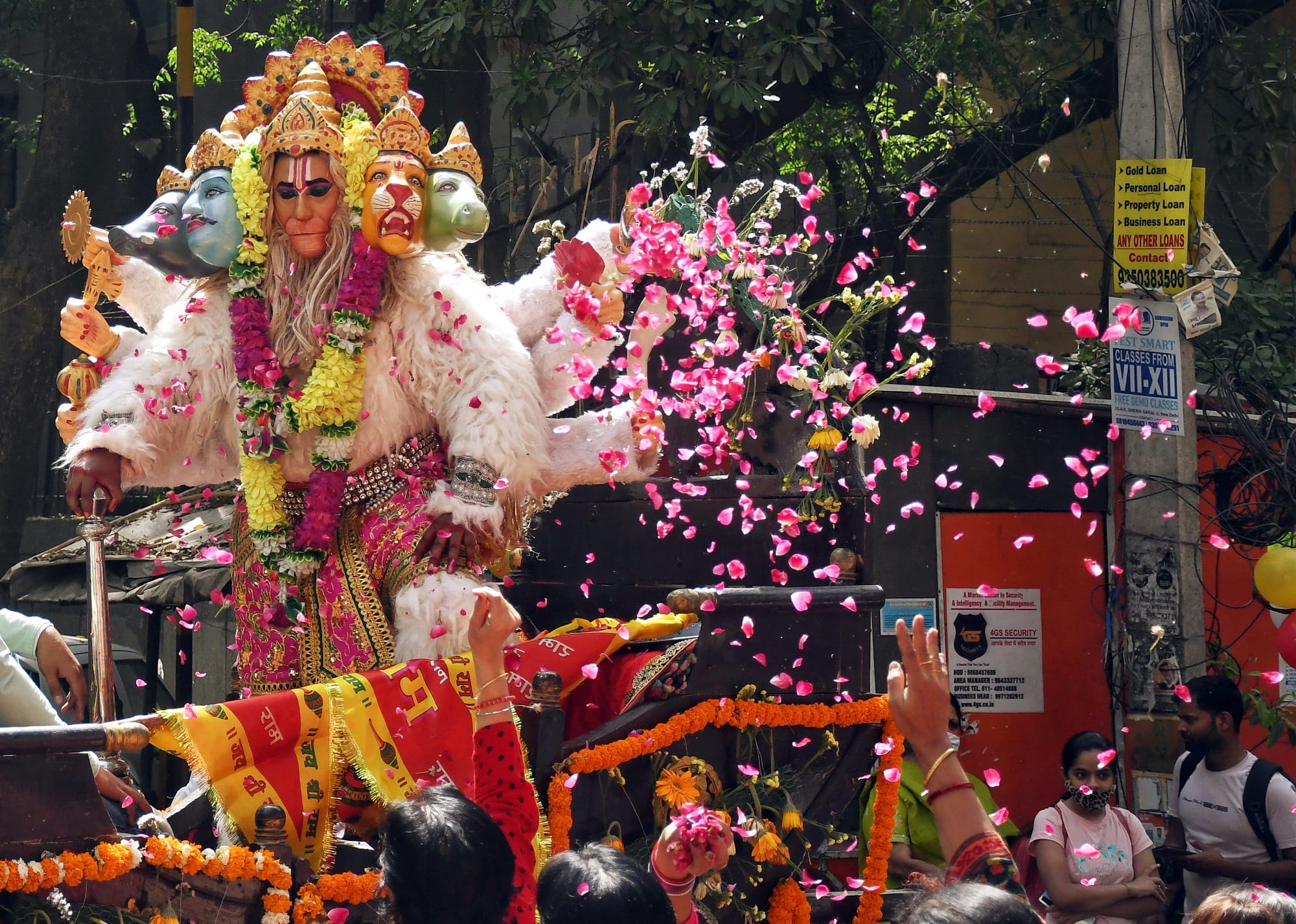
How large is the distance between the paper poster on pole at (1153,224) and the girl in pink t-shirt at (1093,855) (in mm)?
2461

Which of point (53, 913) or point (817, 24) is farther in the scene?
point (817, 24)

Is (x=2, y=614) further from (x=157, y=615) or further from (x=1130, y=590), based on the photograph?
(x=1130, y=590)

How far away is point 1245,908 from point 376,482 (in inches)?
104

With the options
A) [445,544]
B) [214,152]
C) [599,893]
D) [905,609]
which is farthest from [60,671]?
[905,609]

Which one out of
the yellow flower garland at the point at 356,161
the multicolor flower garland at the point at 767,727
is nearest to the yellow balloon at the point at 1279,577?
the multicolor flower garland at the point at 767,727

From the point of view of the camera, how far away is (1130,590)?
268 inches

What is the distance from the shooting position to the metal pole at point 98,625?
390 centimetres

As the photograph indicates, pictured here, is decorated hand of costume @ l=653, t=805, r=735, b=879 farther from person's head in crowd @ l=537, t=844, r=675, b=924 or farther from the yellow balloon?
the yellow balloon

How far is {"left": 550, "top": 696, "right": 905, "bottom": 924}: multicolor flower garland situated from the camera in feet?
11.5

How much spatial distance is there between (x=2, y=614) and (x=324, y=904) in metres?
1.57

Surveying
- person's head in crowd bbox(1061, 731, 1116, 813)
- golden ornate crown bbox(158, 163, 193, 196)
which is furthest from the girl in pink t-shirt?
golden ornate crown bbox(158, 163, 193, 196)

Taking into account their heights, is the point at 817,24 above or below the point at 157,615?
above

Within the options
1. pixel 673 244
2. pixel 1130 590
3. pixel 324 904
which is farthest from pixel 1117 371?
pixel 324 904

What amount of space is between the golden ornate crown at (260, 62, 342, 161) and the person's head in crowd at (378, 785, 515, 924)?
2432mm
